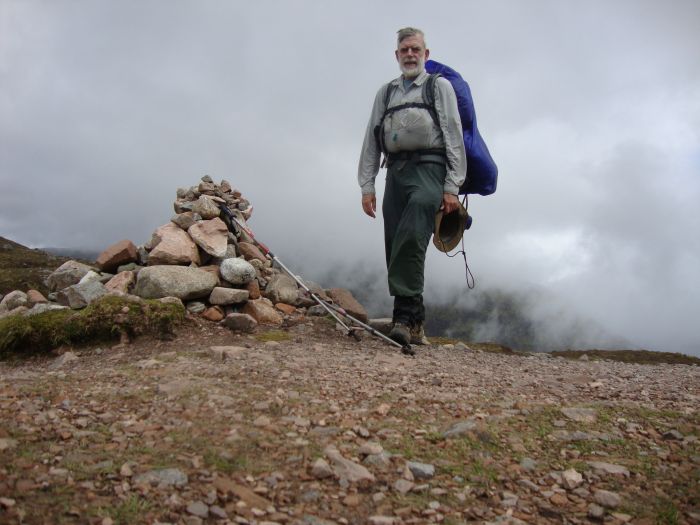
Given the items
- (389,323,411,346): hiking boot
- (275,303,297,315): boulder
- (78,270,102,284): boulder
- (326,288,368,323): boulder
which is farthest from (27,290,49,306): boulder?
(389,323,411,346): hiking boot

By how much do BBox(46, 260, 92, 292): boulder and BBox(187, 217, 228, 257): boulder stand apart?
8.00 feet

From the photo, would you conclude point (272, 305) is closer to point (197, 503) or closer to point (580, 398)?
point (580, 398)

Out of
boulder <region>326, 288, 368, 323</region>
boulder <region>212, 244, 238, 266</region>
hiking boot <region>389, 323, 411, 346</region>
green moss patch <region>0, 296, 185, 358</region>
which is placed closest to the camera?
green moss patch <region>0, 296, 185, 358</region>

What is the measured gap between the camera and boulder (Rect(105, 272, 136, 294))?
9094mm

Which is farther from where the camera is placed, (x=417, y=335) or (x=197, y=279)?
(x=417, y=335)

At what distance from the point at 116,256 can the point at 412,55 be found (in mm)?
6854

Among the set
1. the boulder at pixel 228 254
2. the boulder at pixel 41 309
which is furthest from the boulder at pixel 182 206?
the boulder at pixel 41 309

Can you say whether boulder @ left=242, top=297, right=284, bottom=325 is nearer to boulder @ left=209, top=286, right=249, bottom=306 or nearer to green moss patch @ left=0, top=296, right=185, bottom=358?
boulder @ left=209, top=286, right=249, bottom=306

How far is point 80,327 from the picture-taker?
7480 millimetres

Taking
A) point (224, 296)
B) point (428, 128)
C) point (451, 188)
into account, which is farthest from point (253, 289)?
point (428, 128)

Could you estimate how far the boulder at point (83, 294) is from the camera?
8.49 m

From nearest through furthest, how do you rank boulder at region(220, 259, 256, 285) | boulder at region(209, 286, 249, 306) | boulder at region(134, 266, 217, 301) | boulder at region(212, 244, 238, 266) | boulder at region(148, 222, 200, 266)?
1. boulder at region(134, 266, 217, 301)
2. boulder at region(209, 286, 249, 306)
3. boulder at region(220, 259, 256, 285)
4. boulder at region(148, 222, 200, 266)
5. boulder at region(212, 244, 238, 266)

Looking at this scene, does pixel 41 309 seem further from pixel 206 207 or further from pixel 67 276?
pixel 206 207

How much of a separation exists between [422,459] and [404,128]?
19.3 feet
